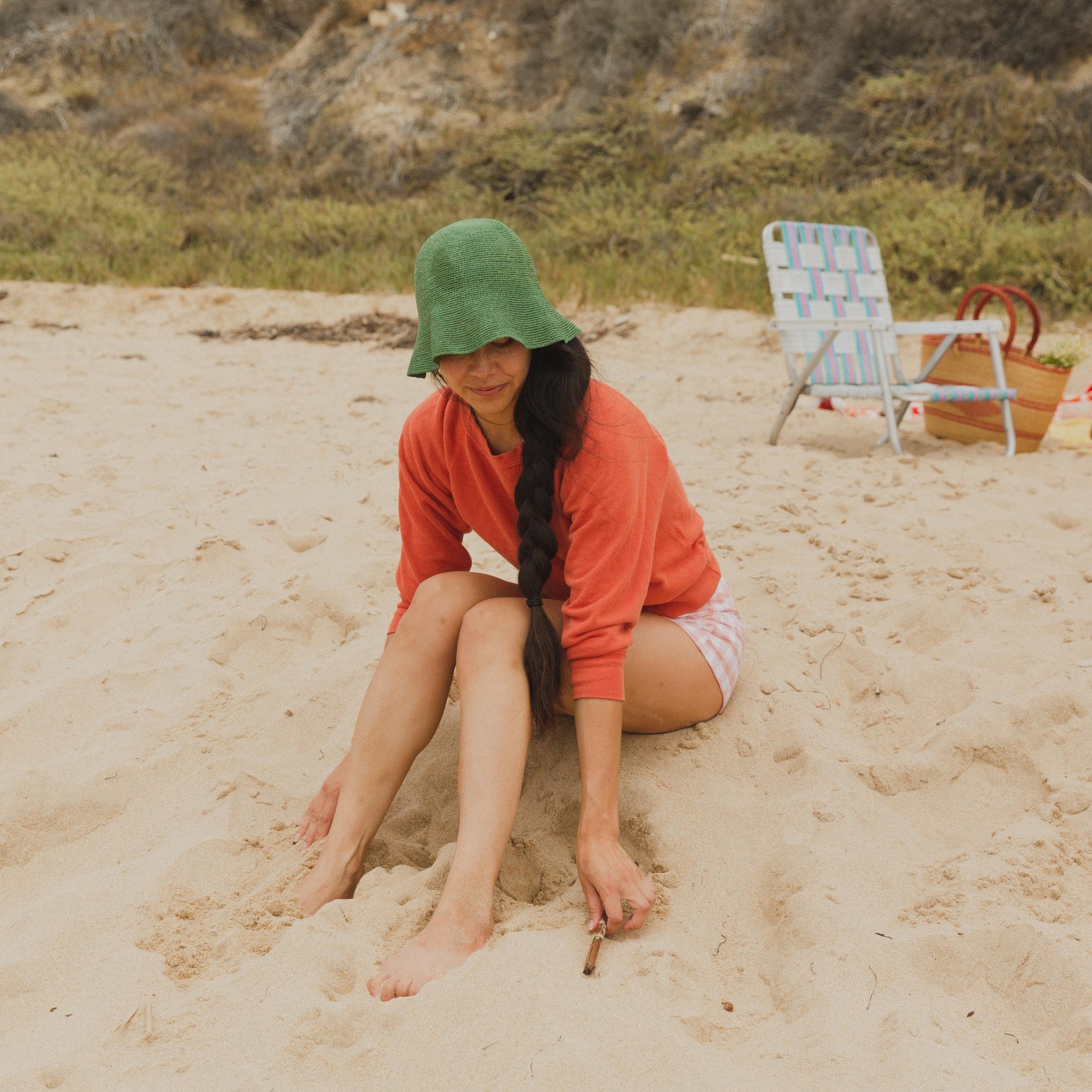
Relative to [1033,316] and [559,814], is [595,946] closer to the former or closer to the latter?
[559,814]

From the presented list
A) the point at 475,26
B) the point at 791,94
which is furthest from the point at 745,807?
the point at 475,26

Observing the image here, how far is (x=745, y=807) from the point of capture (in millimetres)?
2057

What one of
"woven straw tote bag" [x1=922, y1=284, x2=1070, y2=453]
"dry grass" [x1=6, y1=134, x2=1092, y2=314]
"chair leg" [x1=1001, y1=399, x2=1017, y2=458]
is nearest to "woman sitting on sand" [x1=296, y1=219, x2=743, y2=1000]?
"chair leg" [x1=1001, y1=399, x2=1017, y2=458]

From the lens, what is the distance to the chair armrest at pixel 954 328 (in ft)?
15.9

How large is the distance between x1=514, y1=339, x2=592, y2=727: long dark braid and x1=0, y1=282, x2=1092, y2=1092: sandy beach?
1.27 ft

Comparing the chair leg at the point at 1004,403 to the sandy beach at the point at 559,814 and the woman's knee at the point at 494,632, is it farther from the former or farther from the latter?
the woman's knee at the point at 494,632

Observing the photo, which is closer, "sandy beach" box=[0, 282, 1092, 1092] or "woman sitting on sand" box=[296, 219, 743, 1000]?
"sandy beach" box=[0, 282, 1092, 1092]

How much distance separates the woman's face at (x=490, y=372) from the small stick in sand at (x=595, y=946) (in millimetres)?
901

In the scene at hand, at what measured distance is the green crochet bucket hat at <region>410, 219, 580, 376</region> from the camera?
1.73m

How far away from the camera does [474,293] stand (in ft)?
5.68

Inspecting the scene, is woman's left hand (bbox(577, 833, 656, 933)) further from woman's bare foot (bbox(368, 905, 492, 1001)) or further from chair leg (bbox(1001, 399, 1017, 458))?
chair leg (bbox(1001, 399, 1017, 458))

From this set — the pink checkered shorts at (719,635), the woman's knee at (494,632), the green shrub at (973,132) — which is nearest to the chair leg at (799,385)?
the pink checkered shorts at (719,635)

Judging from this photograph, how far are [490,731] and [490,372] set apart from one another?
2.08ft

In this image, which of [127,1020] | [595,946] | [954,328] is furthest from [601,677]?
[954,328]
